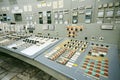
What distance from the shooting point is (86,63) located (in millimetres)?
912

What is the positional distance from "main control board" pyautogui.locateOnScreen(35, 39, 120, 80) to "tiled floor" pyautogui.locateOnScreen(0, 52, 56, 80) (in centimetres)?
92

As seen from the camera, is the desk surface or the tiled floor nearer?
the desk surface

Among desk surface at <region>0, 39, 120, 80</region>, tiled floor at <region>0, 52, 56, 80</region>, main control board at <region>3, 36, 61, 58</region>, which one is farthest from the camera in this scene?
tiled floor at <region>0, 52, 56, 80</region>

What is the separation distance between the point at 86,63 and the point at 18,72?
1.70m

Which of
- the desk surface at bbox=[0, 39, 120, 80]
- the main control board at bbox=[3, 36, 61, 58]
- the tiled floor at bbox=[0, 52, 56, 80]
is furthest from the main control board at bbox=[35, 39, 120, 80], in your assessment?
the tiled floor at bbox=[0, 52, 56, 80]

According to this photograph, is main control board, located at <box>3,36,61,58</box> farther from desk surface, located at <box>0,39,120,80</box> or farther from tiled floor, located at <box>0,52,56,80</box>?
tiled floor, located at <box>0,52,56,80</box>

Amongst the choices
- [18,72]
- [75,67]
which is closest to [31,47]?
[75,67]

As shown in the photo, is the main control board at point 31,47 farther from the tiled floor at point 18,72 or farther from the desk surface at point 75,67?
the tiled floor at point 18,72

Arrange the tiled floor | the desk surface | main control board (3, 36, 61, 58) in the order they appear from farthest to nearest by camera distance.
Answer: the tiled floor < main control board (3, 36, 61, 58) < the desk surface

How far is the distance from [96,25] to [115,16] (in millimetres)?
1101

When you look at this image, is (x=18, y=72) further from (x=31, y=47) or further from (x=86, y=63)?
(x=86, y=63)

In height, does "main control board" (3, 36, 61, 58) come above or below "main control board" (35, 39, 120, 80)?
above

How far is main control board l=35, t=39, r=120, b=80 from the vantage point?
2.46ft

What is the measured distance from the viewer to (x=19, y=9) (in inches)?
138
